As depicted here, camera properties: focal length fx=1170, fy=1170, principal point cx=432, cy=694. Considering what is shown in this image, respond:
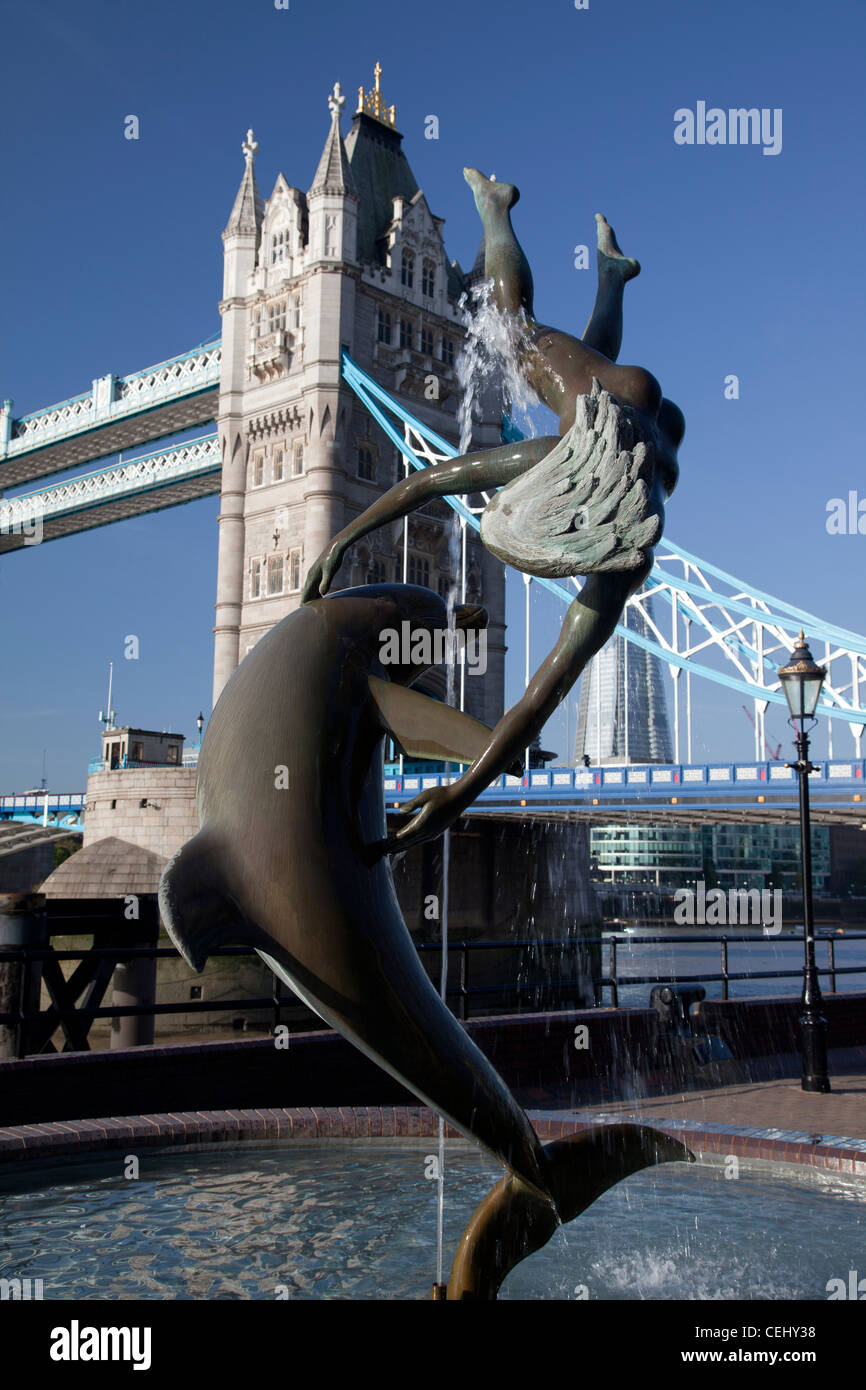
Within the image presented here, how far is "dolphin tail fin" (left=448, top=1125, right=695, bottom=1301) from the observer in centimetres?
304

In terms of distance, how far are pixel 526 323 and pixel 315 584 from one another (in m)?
0.97

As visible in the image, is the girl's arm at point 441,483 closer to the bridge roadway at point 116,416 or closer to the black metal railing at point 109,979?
the black metal railing at point 109,979

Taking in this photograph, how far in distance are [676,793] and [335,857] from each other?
23.2 metres

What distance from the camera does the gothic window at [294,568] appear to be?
38.1 meters

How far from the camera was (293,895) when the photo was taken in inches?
118

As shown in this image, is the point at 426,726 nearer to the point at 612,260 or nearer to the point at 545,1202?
the point at 545,1202

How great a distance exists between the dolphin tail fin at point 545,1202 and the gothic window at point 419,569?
1468 inches

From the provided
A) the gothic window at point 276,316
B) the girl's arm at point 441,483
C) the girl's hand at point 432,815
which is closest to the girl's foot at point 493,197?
the girl's arm at point 441,483

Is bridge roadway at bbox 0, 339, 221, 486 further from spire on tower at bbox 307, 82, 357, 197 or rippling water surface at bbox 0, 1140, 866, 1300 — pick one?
rippling water surface at bbox 0, 1140, 866, 1300

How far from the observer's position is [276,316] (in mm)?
A: 40375

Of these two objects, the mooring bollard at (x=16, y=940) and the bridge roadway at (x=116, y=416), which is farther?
the bridge roadway at (x=116, y=416)

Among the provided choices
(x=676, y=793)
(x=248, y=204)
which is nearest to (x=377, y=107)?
(x=248, y=204)
